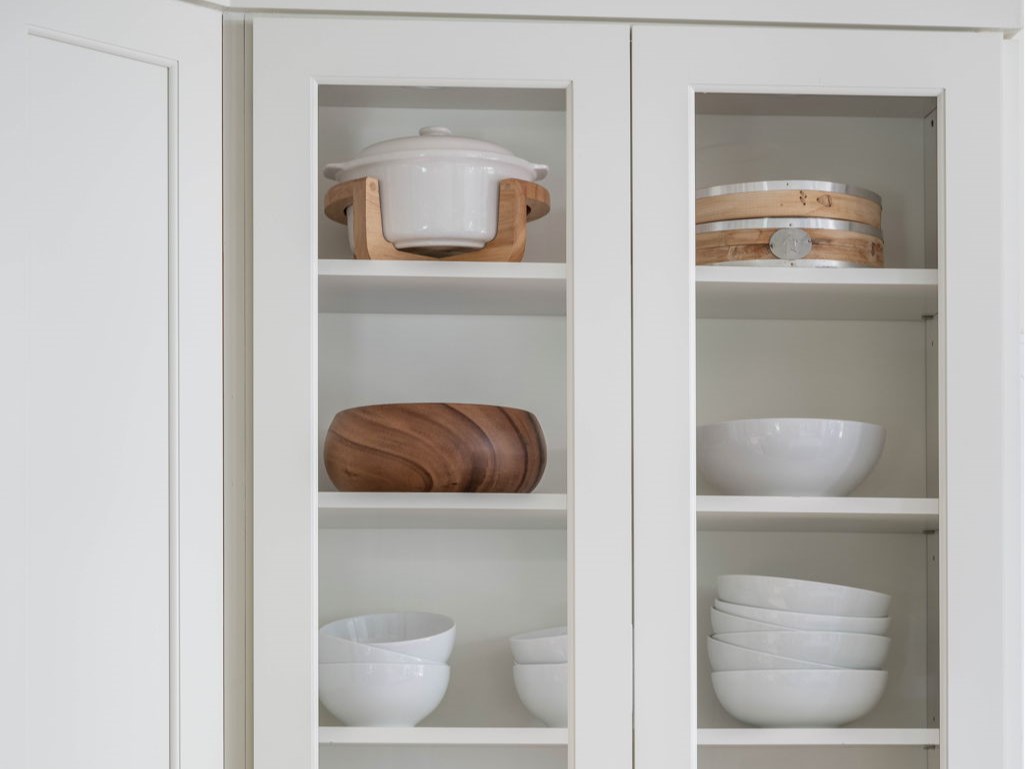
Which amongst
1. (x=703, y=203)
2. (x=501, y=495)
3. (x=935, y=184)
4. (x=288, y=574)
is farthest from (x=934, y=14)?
(x=288, y=574)

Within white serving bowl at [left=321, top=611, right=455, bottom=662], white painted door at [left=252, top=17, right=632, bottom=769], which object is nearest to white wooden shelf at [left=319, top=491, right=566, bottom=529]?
white painted door at [left=252, top=17, right=632, bottom=769]

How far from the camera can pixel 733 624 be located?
3.80 ft

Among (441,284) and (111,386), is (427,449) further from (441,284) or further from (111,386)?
(111,386)

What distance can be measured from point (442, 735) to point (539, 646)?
134 millimetres

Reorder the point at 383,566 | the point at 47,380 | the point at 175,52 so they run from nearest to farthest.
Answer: the point at 47,380
the point at 175,52
the point at 383,566

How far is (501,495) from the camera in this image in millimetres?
1162

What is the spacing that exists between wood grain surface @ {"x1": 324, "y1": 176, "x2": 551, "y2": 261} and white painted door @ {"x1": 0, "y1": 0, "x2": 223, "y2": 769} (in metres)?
0.13

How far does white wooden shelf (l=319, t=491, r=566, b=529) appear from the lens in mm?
1139

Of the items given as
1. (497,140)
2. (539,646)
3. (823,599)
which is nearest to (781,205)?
(497,140)

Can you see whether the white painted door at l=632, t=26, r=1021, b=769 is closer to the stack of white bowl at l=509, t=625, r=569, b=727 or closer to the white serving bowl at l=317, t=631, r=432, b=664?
the stack of white bowl at l=509, t=625, r=569, b=727

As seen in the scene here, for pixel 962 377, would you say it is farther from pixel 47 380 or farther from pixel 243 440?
pixel 47 380

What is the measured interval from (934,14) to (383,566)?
835mm

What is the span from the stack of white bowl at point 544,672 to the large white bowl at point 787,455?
236 millimetres

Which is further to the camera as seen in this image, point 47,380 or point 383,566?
point 383,566
